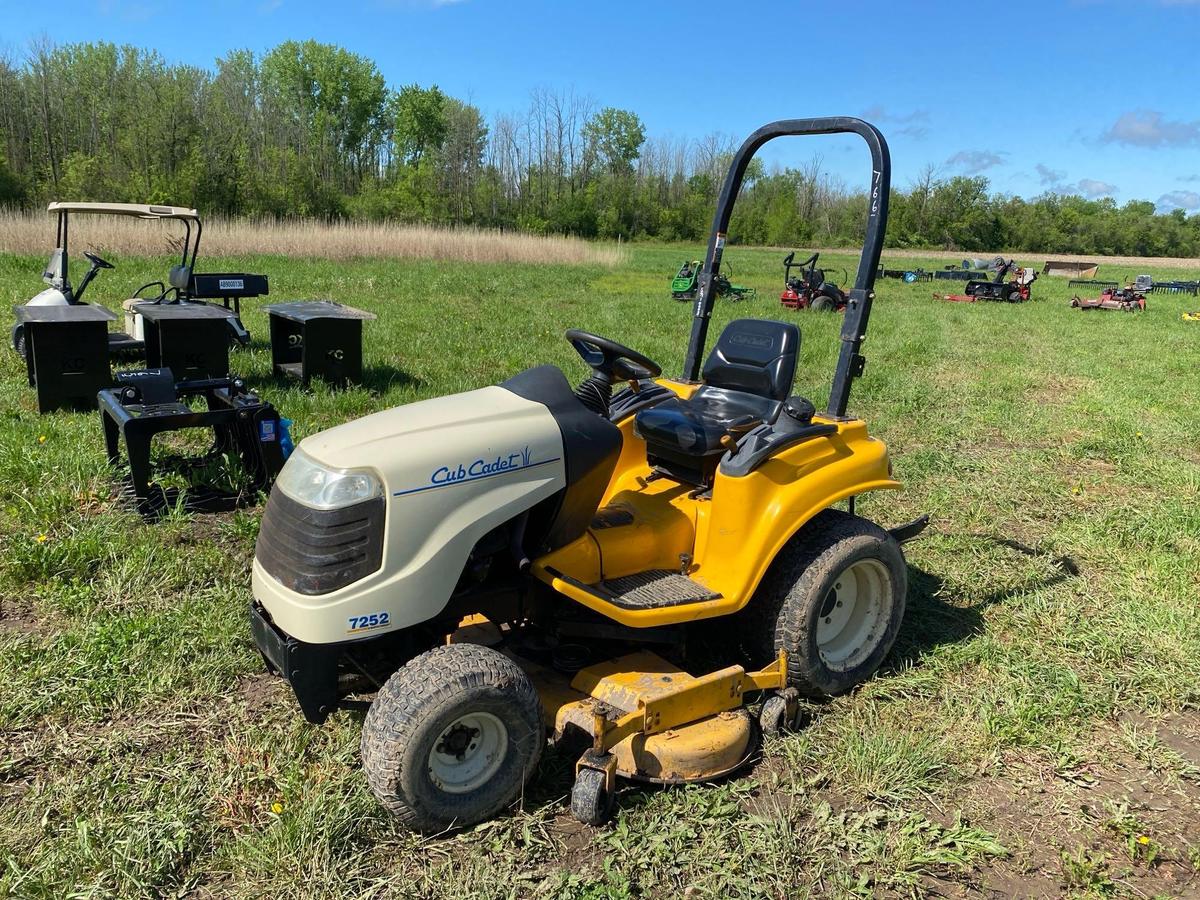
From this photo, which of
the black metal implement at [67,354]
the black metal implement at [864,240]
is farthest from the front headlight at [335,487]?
the black metal implement at [67,354]

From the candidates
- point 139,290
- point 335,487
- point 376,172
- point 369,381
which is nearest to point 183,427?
point 335,487

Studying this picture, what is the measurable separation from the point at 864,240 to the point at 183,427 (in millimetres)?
3583

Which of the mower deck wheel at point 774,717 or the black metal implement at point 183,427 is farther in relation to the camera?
the black metal implement at point 183,427

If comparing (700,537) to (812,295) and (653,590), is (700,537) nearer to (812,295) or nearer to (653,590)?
(653,590)

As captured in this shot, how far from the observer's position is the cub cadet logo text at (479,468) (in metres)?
→ 2.36

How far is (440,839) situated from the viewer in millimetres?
2412

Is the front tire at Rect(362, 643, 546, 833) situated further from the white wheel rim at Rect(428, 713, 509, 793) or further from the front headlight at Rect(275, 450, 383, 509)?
the front headlight at Rect(275, 450, 383, 509)

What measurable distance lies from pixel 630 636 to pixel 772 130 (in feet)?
7.04

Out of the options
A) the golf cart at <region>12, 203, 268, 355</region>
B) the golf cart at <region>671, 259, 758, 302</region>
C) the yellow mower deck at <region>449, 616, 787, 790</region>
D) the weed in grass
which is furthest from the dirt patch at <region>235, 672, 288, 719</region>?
the golf cart at <region>671, 259, 758, 302</region>

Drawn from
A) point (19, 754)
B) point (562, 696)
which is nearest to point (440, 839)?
point (562, 696)

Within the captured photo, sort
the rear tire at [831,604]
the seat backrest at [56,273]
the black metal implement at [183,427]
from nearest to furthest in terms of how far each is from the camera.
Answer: the rear tire at [831,604] → the black metal implement at [183,427] → the seat backrest at [56,273]

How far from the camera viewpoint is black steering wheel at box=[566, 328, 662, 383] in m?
2.82

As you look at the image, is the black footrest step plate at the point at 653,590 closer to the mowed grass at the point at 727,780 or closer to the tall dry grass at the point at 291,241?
the mowed grass at the point at 727,780

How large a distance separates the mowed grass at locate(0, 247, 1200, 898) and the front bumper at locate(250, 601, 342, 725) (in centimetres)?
30
